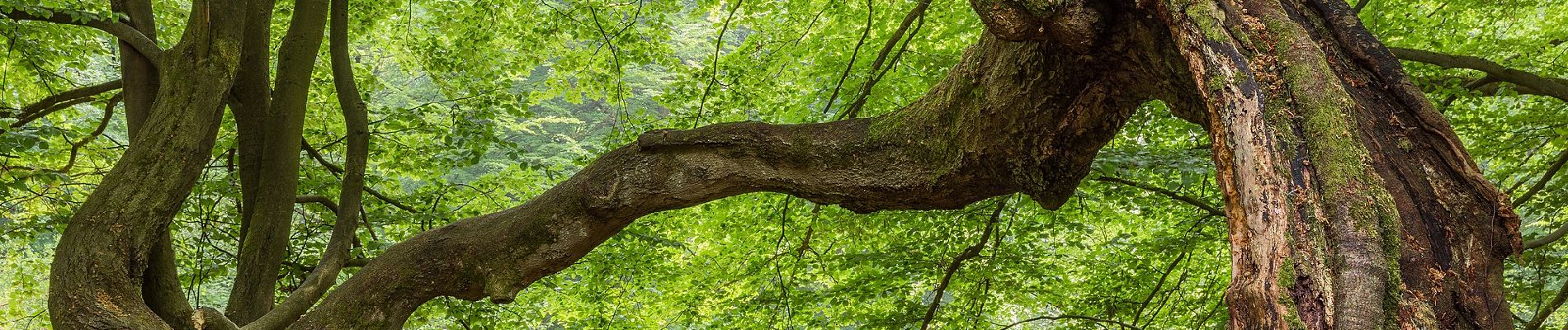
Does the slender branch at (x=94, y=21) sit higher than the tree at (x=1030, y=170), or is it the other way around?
the slender branch at (x=94, y=21)

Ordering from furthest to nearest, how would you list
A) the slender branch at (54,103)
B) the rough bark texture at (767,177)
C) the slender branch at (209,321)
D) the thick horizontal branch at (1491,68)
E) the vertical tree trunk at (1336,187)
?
the slender branch at (54,103), the thick horizontal branch at (1491,68), the slender branch at (209,321), the rough bark texture at (767,177), the vertical tree trunk at (1336,187)

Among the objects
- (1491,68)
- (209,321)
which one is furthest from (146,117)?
(1491,68)

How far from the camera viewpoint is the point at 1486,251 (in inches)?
70.2

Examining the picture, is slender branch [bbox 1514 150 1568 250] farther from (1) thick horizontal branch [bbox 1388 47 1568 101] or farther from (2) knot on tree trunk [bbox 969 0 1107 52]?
(2) knot on tree trunk [bbox 969 0 1107 52]

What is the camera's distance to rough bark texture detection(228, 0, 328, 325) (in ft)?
14.9

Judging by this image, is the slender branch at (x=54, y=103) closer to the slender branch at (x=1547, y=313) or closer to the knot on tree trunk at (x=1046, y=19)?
the knot on tree trunk at (x=1046, y=19)

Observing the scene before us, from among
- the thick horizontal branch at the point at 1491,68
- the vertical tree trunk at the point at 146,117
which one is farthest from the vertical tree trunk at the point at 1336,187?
the thick horizontal branch at the point at 1491,68

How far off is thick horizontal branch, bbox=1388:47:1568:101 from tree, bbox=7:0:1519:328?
240 cm

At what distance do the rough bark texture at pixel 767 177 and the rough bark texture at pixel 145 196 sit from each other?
0.64m

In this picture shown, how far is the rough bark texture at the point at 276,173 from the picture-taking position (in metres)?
4.55

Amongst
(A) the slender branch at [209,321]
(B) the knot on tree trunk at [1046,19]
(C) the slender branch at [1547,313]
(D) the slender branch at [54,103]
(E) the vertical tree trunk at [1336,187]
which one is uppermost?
(D) the slender branch at [54,103]

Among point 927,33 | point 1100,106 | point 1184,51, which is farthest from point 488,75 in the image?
point 1184,51

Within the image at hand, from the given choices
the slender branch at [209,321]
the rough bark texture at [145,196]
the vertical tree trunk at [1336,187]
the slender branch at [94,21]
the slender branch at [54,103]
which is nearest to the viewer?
the vertical tree trunk at [1336,187]

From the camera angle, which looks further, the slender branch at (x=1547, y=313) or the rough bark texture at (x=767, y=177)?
the slender branch at (x=1547, y=313)
